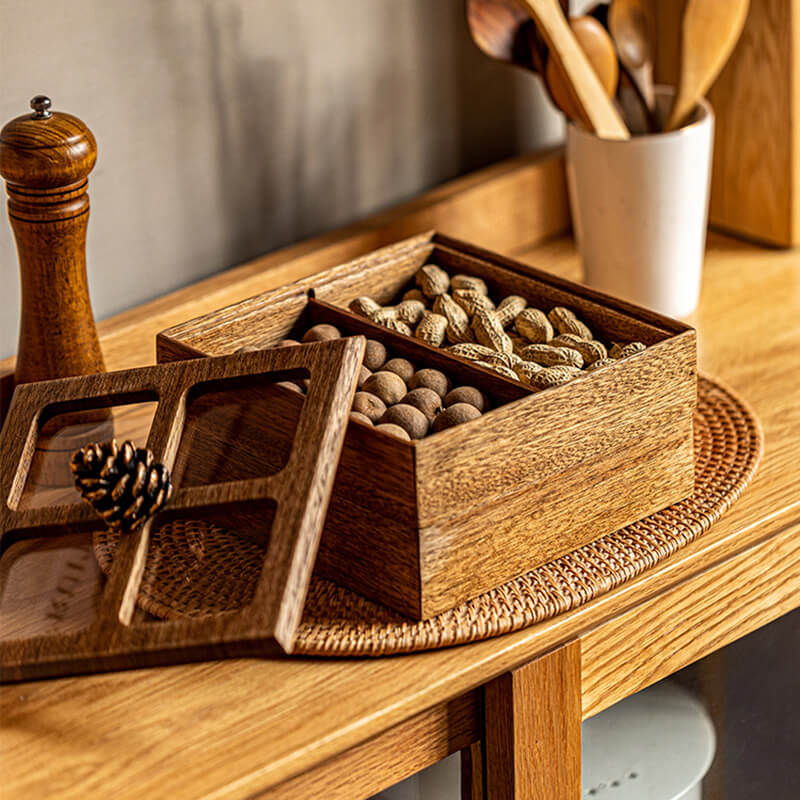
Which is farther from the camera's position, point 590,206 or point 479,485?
point 590,206

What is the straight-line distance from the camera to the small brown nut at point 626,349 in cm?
70

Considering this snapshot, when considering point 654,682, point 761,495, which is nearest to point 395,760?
point 654,682

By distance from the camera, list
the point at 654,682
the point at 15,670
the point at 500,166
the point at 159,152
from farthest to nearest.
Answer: the point at 500,166 < the point at 159,152 < the point at 654,682 < the point at 15,670

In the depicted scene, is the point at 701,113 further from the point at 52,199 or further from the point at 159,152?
the point at 52,199

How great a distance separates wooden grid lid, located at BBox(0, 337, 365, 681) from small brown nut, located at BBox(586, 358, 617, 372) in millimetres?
136

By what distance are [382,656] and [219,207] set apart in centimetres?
49

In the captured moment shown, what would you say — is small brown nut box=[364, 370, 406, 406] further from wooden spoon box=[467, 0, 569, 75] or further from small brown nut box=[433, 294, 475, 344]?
wooden spoon box=[467, 0, 569, 75]

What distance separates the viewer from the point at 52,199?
0.72m

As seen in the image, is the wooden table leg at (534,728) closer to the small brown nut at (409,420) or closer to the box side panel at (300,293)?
the small brown nut at (409,420)

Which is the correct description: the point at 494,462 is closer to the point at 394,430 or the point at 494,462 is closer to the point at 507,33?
the point at 394,430

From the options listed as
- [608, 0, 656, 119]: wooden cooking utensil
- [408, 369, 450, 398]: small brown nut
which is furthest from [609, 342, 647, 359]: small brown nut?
[608, 0, 656, 119]: wooden cooking utensil

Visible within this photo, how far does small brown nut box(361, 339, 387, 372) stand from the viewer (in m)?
0.70

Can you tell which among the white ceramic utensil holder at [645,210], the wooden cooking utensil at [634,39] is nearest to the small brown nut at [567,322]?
the white ceramic utensil holder at [645,210]

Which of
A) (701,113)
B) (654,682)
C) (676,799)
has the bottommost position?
(676,799)
